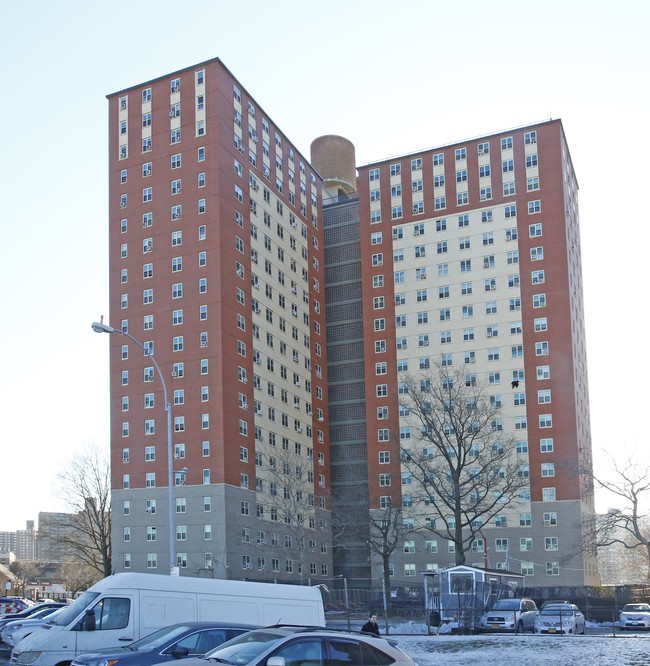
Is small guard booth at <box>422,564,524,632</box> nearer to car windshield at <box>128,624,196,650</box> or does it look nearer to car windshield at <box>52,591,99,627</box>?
car windshield at <box>52,591,99,627</box>

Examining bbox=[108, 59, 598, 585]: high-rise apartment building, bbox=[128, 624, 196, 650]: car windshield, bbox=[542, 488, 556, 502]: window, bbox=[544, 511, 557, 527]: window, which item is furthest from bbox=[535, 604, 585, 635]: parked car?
bbox=[542, 488, 556, 502]: window

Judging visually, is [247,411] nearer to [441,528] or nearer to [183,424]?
[183,424]

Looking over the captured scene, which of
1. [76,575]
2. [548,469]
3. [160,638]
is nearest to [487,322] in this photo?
[548,469]

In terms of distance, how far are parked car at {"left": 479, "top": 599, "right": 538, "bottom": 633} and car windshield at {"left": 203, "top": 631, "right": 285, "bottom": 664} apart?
3213 cm

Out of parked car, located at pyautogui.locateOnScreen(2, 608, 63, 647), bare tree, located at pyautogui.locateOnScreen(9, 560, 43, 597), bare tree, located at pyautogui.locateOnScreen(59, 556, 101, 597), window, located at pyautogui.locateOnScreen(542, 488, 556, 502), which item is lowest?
bare tree, located at pyautogui.locateOnScreen(9, 560, 43, 597)

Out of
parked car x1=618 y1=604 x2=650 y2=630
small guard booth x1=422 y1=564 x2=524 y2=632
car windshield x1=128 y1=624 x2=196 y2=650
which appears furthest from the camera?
parked car x1=618 y1=604 x2=650 y2=630

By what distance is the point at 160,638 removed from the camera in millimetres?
18406

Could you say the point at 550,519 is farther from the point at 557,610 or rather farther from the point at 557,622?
the point at 557,622

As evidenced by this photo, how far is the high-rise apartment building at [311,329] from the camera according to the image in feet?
284

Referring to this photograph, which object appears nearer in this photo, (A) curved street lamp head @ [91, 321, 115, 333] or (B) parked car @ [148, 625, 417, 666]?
(B) parked car @ [148, 625, 417, 666]

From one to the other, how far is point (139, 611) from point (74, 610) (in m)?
1.53

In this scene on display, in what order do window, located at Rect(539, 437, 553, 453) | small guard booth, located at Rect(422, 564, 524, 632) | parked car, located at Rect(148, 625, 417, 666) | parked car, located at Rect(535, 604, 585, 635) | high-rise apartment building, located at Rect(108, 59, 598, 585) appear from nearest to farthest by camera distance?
parked car, located at Rect(148, 625, 417, 666) → parked car, located at Rect(535, 604, 585, 635) → small guard booth, located at Rect(422, 564, 524, 632) → high-rise apartment building, located at Rect(108, 59, 598, 585) → window, located at Rect(539, 437, 553, 453)

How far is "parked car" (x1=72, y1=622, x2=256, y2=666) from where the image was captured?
16969mm

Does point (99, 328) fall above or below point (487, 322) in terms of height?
below
